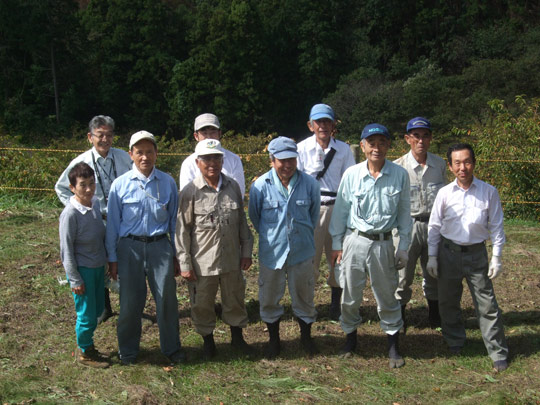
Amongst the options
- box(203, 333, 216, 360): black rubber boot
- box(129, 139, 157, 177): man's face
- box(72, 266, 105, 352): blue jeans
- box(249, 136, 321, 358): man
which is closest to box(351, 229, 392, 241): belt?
box(249, 136, 321, 358): man

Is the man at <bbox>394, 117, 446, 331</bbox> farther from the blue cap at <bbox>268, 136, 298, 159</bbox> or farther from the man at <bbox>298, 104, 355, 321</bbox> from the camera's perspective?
the blue cap at <bbox>268, 136, 298, 159</bbox>

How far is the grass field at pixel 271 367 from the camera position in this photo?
3.97 metres

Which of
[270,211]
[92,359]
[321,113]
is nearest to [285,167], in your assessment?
[270,211]

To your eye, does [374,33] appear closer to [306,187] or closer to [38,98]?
[38,98]

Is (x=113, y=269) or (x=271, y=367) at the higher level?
(x=113, y=269)

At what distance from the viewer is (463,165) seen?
4.31 metres

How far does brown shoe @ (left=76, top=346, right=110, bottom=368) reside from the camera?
4.34m

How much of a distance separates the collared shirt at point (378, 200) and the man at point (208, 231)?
34.2 inches

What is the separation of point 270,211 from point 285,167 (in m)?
0.36

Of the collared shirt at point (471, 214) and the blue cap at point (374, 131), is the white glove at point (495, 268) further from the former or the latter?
the blue cap at point (374, 131)

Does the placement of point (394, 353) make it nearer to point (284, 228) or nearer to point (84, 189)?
point (284, 228)

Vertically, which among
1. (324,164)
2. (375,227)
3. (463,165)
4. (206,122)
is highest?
(206,122)

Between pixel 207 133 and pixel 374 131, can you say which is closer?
pixel 374 131

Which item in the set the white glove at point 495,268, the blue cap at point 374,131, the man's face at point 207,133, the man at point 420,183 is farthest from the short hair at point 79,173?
the white glove at point 495,268
